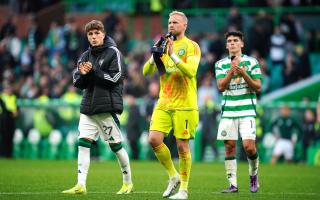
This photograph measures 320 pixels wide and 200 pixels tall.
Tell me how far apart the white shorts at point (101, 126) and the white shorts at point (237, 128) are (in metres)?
1.76

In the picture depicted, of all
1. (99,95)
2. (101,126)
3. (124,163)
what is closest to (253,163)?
(124,163)

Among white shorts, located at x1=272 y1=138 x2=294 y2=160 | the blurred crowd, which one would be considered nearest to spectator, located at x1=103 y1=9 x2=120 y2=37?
the blurred crowd

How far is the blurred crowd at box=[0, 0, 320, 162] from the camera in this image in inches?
1009

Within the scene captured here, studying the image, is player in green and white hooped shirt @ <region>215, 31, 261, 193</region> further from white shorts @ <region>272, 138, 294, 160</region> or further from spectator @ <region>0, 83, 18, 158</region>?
spectator @ <region>0, 83, 18, 158</region>

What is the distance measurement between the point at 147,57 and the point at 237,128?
1490 cm

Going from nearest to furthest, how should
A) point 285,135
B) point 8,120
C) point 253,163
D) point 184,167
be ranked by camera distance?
point 184,167, point 253,163, point 285,135, point 8,120

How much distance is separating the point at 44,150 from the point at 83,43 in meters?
4.29

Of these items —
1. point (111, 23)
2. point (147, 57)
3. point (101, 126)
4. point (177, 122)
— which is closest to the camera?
point (177, 122)

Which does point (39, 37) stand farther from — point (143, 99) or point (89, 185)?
point (89, 185)

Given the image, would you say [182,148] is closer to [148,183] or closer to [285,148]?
[148,183]

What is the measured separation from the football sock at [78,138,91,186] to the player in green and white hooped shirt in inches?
87.2

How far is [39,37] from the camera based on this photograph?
3098 cm

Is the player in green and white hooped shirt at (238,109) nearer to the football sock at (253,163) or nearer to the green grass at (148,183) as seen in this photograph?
the football sock at (253,163)

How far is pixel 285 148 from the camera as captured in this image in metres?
24.4
